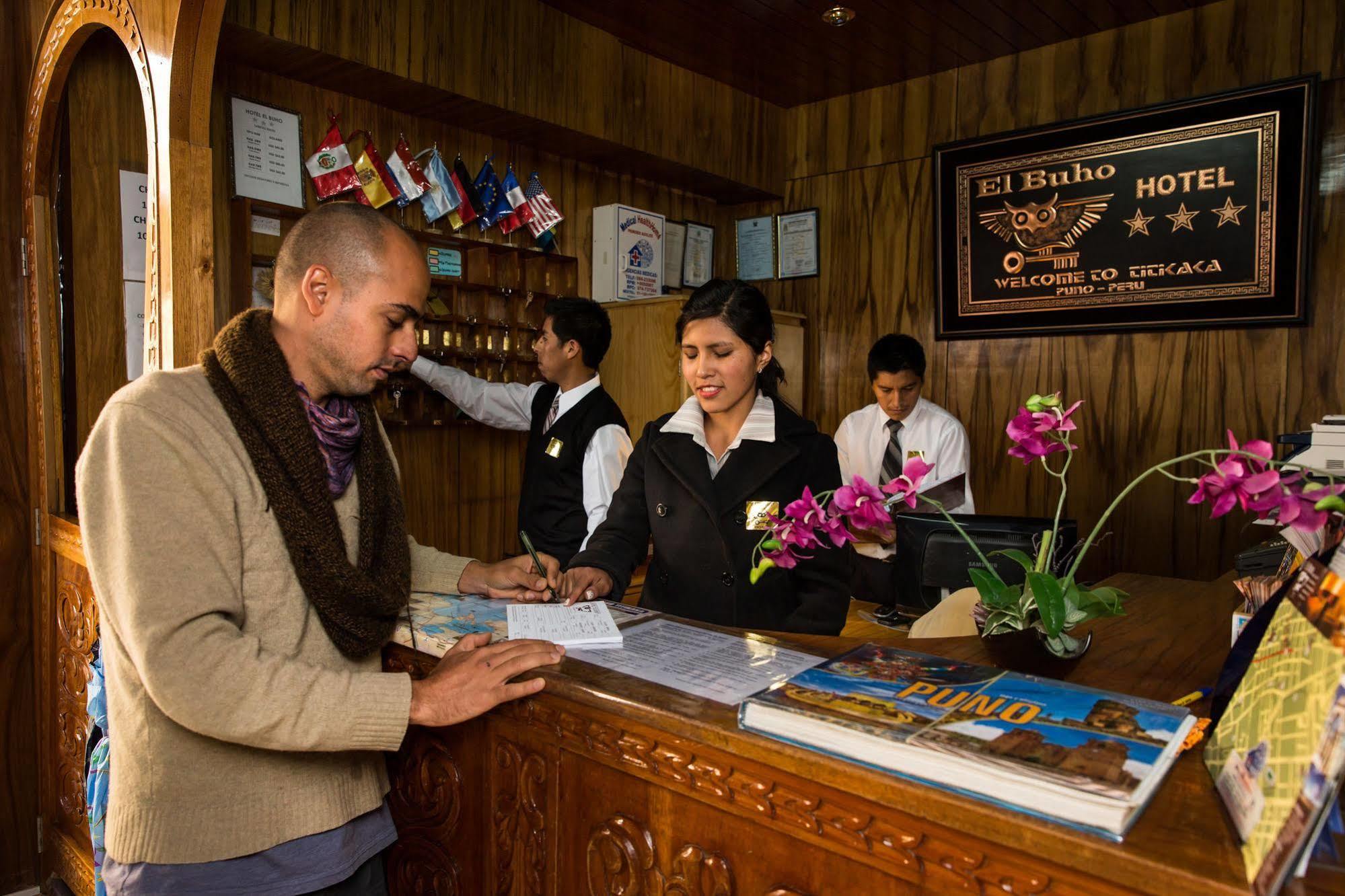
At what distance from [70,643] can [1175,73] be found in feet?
16.1

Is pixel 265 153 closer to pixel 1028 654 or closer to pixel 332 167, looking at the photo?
pixel 332 167

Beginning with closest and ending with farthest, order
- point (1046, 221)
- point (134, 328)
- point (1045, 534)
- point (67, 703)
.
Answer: point (1045, 534)
point (67, 703)
point (134, 328)
point (1046, 221)

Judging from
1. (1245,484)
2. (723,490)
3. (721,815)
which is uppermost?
(1245,484)

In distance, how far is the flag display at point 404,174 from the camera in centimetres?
370

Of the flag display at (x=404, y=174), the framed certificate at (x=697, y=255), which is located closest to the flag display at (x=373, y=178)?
the flag display at (x=404, y=174)

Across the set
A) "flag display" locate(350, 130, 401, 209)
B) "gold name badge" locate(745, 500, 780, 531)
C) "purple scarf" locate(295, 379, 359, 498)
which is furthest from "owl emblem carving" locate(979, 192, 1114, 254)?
"purple scarf" locate(295, 379, 359, 498)

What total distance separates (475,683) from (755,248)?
457 cm

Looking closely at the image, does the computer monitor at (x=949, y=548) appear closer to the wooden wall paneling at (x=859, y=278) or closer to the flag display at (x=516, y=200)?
the wooden wall paneling at (x=859, y=278)

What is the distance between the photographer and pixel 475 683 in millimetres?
1257

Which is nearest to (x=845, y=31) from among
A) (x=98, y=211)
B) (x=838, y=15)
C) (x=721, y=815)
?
(x=838, y=15)

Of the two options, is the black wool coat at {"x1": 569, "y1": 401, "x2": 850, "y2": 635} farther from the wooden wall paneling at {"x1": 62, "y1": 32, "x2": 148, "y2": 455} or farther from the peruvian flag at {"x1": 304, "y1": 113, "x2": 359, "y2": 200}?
the peruvian flag at {"x1": 304, "y1": 113, "x2": 359, "y2": 200}

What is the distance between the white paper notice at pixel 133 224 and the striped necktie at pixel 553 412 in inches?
56.2

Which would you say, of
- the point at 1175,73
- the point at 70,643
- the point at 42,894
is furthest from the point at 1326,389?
the point at 42,894

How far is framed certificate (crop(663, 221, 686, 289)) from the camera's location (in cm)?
505
